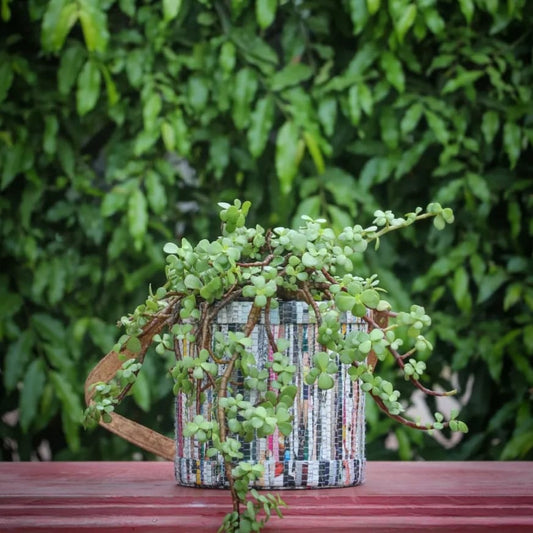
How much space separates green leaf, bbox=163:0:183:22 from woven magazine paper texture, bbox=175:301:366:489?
1036mm

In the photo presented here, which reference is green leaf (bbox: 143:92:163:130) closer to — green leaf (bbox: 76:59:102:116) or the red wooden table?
green leaf (bbox: 76:59:102:116)

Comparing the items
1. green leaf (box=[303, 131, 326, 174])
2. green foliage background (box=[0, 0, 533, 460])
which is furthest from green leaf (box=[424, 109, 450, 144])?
green leaf (box=[303, 131, 326, 174])

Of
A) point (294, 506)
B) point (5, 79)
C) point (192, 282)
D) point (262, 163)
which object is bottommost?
point (294, 506)

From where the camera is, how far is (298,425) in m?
0.91

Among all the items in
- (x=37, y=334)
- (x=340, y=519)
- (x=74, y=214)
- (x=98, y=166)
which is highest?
(x=98, y=166)

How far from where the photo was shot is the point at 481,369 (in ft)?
6.72

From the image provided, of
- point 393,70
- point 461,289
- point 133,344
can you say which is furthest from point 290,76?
point 133,344

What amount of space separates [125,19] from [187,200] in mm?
424

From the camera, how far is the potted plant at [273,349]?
2.76 feet

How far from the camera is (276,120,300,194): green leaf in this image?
186 cm

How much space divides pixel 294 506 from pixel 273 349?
0.14 metres

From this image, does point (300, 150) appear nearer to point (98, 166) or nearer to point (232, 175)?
point (232, 175)

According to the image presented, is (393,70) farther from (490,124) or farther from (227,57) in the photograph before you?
(227,57)

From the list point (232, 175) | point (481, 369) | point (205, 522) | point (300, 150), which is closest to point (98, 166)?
point (232, 175)
